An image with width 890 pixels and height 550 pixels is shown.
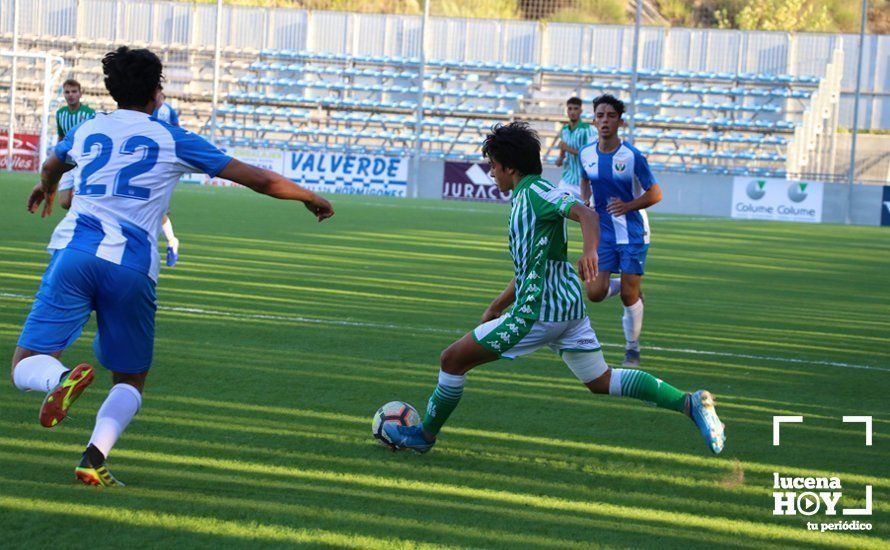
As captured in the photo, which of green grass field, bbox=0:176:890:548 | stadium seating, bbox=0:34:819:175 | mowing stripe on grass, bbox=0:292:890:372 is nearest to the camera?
green grass field, bbox=0:176:890:548

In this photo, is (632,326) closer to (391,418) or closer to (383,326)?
(383,326)

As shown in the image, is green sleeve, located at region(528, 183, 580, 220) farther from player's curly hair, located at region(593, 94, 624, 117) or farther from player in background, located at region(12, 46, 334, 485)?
player's curly hair, located at region(593, 94, 624, 117)

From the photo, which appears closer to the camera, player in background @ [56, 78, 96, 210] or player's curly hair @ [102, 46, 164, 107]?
player's curly hair @ [102, 46, 164, 107]

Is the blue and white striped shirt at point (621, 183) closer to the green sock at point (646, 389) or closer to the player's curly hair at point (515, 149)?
the green sock at point (646, 389)

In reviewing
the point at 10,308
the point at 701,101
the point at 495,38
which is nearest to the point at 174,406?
the point at 10,308

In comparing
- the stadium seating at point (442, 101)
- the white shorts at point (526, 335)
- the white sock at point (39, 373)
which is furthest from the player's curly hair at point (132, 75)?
the stadium seating at point (442, 101)

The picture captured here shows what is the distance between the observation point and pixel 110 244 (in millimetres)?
4758

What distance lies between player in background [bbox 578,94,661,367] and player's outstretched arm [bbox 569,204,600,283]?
3.53 m

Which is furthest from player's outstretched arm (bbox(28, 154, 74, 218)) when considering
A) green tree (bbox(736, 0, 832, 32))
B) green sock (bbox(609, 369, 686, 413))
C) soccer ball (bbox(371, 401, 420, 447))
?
green tree (bbox(736, 0, 832, 32))

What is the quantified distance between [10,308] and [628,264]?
4.74 metres

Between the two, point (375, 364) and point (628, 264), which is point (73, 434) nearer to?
point (375, 364)

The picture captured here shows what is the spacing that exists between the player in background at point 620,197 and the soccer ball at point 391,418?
10.6 ft

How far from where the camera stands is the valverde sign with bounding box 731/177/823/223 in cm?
3466

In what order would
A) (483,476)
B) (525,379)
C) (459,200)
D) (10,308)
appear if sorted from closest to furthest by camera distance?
1. (483,476)
2. (525,379)
3. (10,308)
4. (459,200)
